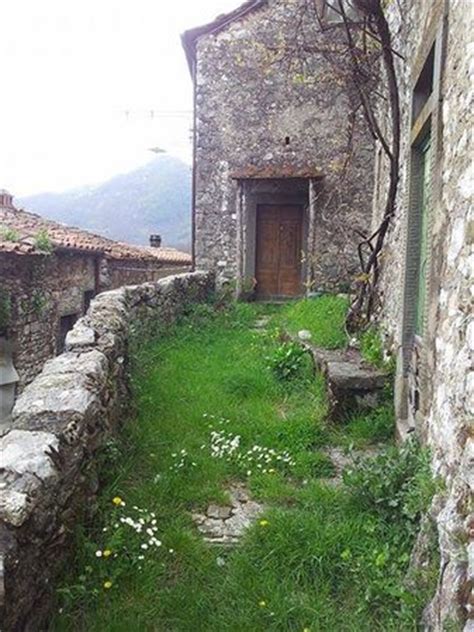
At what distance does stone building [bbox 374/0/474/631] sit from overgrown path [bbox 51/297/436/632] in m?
0.35

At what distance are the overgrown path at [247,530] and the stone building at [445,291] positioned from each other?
35cm

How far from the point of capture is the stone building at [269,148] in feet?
33.9

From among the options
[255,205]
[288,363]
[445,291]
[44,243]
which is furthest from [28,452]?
[255,205]

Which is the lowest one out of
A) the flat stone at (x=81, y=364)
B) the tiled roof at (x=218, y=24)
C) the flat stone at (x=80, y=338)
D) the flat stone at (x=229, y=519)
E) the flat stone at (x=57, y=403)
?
the flat stone at (x=229, y=519)

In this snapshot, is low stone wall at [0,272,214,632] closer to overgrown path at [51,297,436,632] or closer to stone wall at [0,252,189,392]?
overgrown path at [51,297,436,632]

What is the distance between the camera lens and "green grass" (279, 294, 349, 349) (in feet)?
20.7

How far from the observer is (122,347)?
4.87 metres

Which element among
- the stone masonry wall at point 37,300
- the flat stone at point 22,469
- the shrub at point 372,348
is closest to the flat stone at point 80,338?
Answer: the flat stone at point 22,469

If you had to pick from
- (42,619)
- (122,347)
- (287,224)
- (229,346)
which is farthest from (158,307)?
(42,619)

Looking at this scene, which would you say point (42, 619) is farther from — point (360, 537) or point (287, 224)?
point (287, 224)

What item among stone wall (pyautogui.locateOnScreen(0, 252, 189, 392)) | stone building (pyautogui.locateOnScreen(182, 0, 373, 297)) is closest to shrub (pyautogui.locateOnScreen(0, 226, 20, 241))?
stone wall (pyautogui.locateOnScreen(0, 252, 189, 392))

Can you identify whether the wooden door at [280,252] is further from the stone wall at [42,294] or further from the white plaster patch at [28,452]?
the white plaster patch at [28,452]

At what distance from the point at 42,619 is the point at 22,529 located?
0.48 m

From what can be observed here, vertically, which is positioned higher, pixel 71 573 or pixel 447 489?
pixel 447 489
